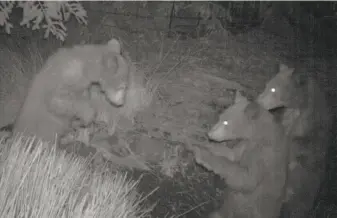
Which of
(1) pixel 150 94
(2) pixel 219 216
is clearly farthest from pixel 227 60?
(2) pixel 219 216

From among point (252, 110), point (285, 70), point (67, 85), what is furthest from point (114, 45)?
point (285, 70)

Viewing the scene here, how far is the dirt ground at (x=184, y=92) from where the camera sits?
221cm

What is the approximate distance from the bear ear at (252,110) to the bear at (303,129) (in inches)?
1.6

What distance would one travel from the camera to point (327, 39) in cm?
209

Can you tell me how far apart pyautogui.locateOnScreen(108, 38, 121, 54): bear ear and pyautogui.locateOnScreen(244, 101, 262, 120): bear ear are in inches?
35.9

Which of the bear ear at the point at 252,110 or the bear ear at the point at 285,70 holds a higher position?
the bear ear at the point at 285,70

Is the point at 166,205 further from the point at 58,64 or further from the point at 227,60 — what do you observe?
the point at 58,64

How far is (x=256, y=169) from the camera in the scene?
2195 millimetres

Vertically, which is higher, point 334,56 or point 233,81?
point 334,56

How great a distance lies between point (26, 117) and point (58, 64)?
400 mm

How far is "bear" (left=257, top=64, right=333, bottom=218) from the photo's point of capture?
7.09 feet

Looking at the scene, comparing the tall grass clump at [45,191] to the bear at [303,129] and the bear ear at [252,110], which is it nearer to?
the bear ear at [252,110]

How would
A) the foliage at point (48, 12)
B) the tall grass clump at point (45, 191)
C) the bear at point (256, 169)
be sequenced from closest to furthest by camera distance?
the tall grass clump at point (45, 191) → the foliage at point (48, 12) → the bear at point (256, 169)

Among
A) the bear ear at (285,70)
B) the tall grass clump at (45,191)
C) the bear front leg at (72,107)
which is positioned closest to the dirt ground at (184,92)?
the bear ear at (285,70)
